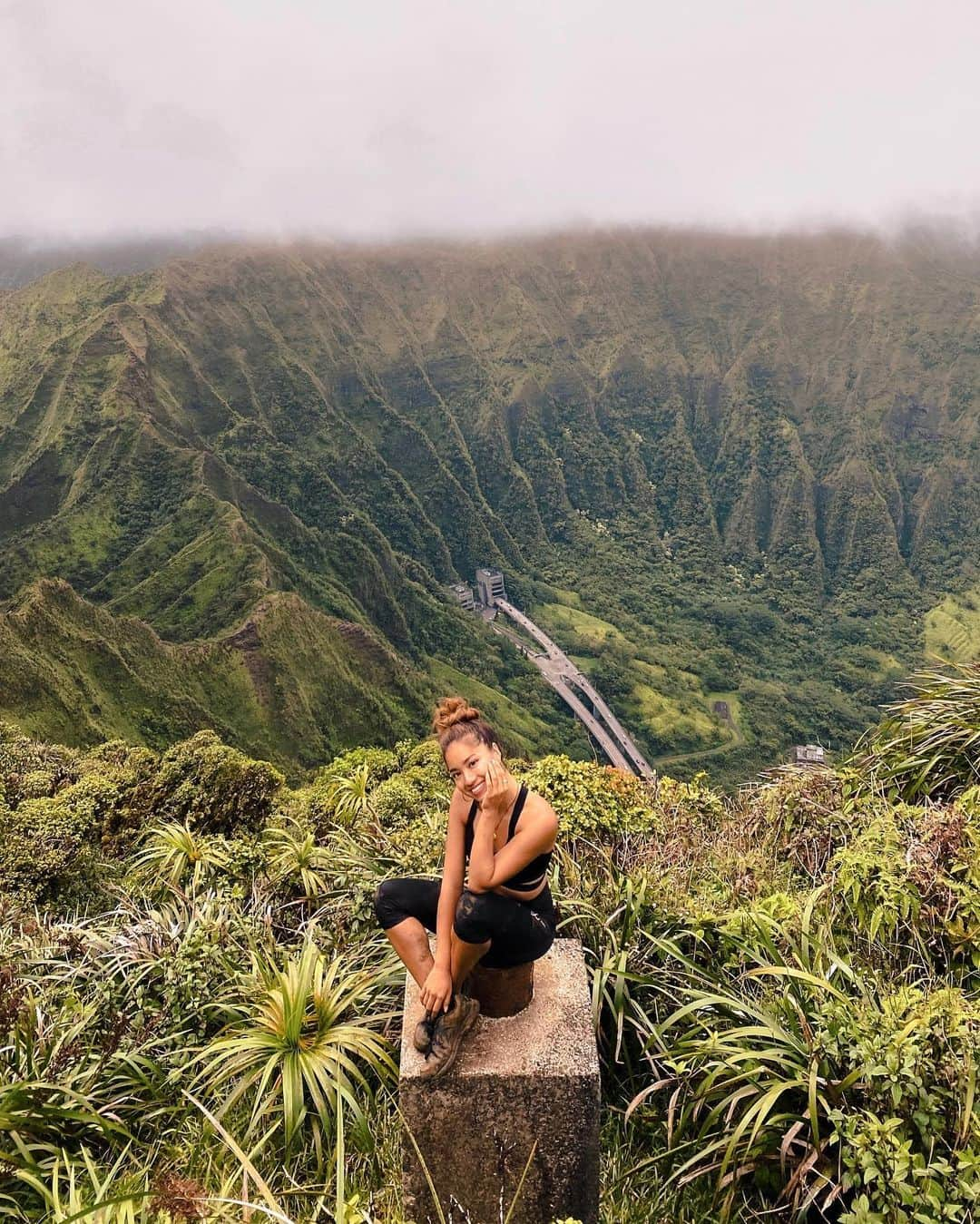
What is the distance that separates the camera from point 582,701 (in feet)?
316

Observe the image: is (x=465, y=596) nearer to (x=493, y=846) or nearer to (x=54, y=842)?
(x=54, y=842)

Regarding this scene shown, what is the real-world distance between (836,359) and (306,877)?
704 ft

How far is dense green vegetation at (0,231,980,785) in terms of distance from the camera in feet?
196

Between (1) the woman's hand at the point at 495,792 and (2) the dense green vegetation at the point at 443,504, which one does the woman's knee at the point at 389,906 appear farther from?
(2) the dense green vegetation at the point at 443,504

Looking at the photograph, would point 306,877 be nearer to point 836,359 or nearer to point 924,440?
point 924,440

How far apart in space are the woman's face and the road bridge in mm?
76458

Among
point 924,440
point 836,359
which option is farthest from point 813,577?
point 836,359

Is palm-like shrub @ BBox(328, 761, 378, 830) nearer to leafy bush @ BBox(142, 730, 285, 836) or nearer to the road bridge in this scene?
leafy bush @ BBox(142, 730, 285, 836)

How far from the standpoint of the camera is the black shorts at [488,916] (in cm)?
332

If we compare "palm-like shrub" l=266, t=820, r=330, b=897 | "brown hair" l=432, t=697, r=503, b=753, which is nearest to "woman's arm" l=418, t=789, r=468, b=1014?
"brown hair" l=432, t=697, r=503, b=753

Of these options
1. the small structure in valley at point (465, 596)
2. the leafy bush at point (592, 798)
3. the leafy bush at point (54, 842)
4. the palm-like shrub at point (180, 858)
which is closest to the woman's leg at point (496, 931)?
the leafy bush at point (592, 798)

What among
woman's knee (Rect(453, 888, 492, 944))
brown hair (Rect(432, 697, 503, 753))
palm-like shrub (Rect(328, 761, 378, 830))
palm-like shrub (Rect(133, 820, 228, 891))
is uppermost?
brown hair (Rect(432, 697, 503, 753))

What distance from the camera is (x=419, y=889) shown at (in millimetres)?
3848

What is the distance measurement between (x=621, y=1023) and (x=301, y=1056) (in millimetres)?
1859
